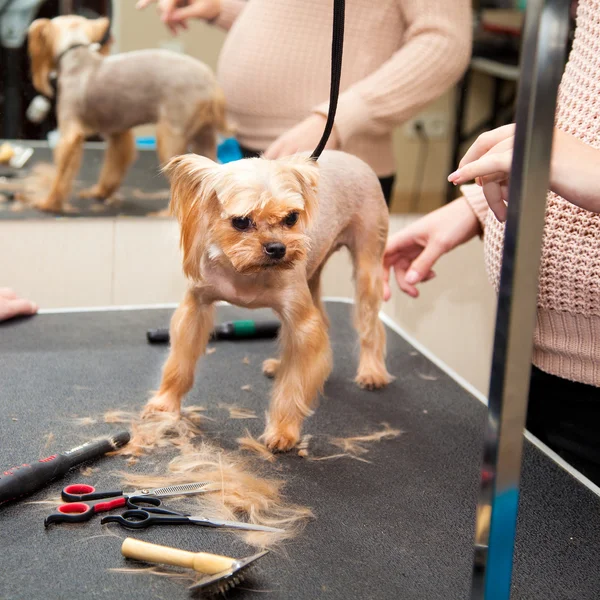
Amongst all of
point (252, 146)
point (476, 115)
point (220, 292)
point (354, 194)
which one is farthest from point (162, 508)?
point (476, 115)

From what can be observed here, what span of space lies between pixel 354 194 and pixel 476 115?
3.68ft

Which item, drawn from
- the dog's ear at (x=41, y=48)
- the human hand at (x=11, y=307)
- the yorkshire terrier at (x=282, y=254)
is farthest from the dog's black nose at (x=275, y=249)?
the dog's ear at (x=41, y=48)

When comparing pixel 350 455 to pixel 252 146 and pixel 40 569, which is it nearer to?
pixel 40 569

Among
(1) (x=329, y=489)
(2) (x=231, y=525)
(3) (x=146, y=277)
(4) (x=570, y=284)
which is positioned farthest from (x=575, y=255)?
(3) (x=146, y=277)

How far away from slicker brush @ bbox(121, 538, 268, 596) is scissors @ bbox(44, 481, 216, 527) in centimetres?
8

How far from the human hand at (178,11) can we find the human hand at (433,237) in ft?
2.14

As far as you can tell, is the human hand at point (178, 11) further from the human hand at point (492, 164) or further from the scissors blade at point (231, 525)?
the scissors blade at point (231, 525)

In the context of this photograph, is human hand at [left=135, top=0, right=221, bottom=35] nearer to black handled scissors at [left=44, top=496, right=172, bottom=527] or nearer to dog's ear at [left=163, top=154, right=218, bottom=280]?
dog's ear at [left=163, top=154, right=218, bottom=280]

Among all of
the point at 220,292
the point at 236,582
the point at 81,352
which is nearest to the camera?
the point at 236,582

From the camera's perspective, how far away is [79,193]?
1.83 metres

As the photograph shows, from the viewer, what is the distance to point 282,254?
2.69 ft

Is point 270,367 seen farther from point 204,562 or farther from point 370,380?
point 204,562

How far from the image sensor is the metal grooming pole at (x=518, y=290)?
464 millimetres

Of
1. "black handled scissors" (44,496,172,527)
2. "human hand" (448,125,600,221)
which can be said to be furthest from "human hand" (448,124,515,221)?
"black handled scissors" (44,496,172,527)
